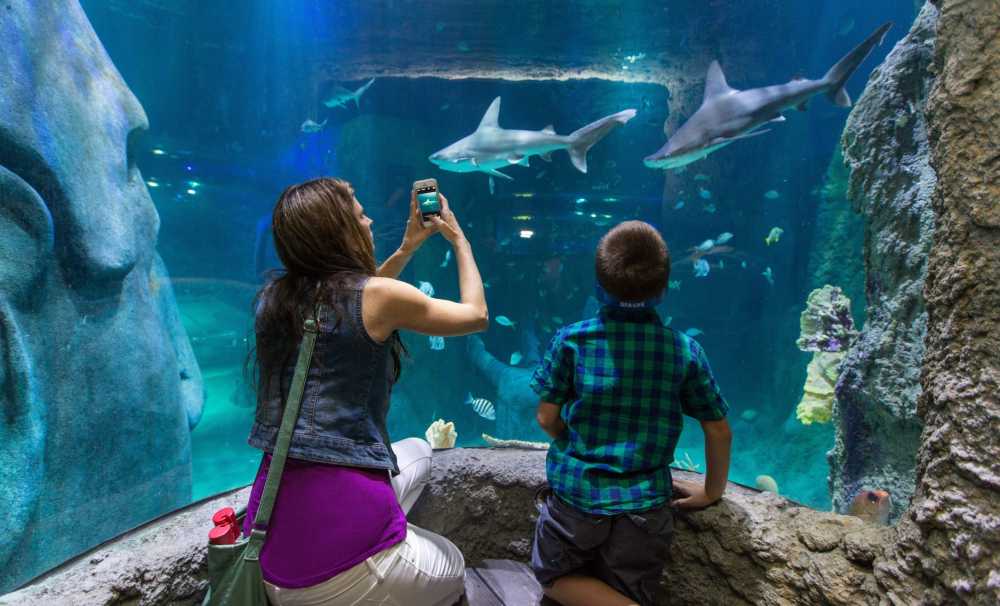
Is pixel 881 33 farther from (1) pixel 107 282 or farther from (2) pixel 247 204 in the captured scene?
(2) pixel 247 204

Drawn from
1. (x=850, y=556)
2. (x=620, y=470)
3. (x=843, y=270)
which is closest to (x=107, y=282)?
(x=620, y=470)

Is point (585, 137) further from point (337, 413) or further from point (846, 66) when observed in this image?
point (337, 413)

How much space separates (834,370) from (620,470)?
4.68m

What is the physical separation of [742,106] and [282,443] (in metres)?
5.24

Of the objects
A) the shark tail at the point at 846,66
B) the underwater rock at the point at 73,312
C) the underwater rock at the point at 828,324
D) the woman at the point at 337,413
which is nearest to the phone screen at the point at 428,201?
the woman at the point at 337,413

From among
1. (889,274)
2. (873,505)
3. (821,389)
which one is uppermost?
(889,274)

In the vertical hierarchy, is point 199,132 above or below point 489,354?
above

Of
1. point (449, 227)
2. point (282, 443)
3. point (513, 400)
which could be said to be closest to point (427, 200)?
point (449, 227)

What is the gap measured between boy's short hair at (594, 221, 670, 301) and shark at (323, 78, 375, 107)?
11.0 meters

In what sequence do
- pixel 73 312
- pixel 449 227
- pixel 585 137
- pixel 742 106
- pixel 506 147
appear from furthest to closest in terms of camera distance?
pixel 506 147, pixel 585 137, pixel 742 106, pixel 73 312, pixel 449 227

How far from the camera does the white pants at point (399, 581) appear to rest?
1323 millimetres

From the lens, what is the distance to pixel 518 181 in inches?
467

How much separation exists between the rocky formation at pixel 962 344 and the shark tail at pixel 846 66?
3.29 metres

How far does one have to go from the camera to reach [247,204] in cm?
1844
